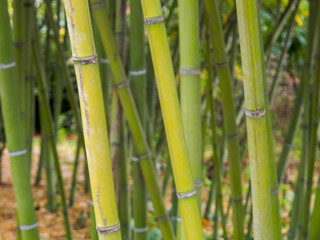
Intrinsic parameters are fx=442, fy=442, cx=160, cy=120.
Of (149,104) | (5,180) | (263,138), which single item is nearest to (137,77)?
(149,104)

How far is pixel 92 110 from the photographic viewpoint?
1.81ft

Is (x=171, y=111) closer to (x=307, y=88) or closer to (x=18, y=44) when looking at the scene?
(x=18, y=44)

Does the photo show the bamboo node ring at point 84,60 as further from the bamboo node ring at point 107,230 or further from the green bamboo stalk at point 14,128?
the green bamboo stalk at point 14,128

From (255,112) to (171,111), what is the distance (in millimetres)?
118

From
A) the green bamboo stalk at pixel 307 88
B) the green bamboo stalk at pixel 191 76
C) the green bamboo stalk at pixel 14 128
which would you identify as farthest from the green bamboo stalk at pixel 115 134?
the green bamboo stalk at pixel 307 88

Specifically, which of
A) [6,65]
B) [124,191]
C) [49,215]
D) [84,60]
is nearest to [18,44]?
[6,65]

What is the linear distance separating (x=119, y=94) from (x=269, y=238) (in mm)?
421

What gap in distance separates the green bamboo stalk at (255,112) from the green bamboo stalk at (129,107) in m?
0.35

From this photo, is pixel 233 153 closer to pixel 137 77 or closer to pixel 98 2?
pixel 137 77

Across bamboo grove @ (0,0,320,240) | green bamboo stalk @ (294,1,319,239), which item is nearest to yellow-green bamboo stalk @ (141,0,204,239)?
bamboo grove @ (0,0,320,240)

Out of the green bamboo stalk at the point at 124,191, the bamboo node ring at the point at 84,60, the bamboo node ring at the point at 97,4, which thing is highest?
the bamboo node ring at the point at 97,4

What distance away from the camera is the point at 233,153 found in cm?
104

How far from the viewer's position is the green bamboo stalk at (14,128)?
865 mm

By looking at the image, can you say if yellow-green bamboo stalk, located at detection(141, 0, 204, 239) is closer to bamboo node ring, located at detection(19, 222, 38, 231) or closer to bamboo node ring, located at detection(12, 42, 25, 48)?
bamboo node ring, located at detection(19, 222, 38, 231)
